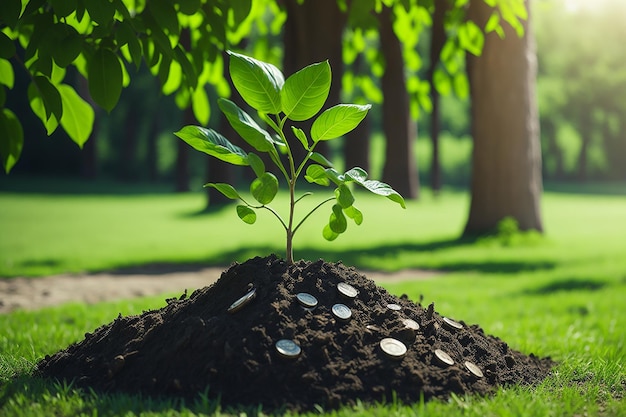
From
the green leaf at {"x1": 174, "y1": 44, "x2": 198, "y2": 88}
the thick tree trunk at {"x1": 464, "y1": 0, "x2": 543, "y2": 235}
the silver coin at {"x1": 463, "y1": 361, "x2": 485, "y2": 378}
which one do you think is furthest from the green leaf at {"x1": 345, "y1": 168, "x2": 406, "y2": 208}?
the thick tree trunk at {"x1": 464, "y1": 0, "x2": 543, "y2": 235}

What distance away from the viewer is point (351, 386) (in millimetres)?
2781

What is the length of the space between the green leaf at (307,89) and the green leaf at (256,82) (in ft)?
0.19

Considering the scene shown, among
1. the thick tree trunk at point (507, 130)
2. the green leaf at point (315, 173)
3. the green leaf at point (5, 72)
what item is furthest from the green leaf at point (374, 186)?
the thick tree trunk at point (507, 130)

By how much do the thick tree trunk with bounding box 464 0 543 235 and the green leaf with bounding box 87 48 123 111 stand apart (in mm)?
8655

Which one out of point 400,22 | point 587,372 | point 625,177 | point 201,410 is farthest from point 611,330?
point 625,177

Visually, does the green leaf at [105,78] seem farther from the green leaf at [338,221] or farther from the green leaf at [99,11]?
the green leaf at [338,221]

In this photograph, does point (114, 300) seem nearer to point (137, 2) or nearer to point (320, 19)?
point (137, 2)

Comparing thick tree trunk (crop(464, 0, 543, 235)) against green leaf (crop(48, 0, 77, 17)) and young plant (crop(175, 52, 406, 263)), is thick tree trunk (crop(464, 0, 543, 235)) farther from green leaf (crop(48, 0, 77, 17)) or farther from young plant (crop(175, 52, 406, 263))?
green leaf (crop(48, 0, 77, 17))

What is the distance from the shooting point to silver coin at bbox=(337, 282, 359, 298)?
127 inches

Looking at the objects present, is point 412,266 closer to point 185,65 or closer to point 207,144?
point 185,65

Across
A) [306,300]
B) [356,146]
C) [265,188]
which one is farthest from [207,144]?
[356,146]

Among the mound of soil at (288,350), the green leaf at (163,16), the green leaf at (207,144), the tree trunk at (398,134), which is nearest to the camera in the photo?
the mound of soil at (288,350)

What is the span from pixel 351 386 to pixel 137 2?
3.80 metres

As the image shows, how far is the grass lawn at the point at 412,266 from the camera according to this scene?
280 cm
